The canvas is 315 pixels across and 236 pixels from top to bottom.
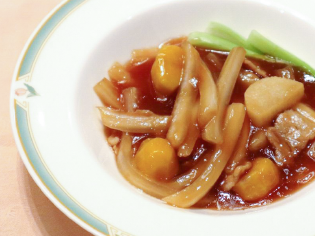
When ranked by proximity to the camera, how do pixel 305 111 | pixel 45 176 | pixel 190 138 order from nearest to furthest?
pixel 45 176 < pixel 190 138 < pixel 305 111

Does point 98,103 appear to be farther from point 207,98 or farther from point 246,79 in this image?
point 246,79

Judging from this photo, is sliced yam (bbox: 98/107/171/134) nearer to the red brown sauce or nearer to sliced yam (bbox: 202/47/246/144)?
the red brown sauce

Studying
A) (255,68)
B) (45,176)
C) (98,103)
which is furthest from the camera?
(255,68)

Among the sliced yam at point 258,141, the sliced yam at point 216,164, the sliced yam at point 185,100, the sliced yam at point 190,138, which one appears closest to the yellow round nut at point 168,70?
the sliced yam at point 185,100

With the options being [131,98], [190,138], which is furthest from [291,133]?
[131,98]

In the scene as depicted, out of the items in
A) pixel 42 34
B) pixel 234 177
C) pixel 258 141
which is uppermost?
pixel 42 34
